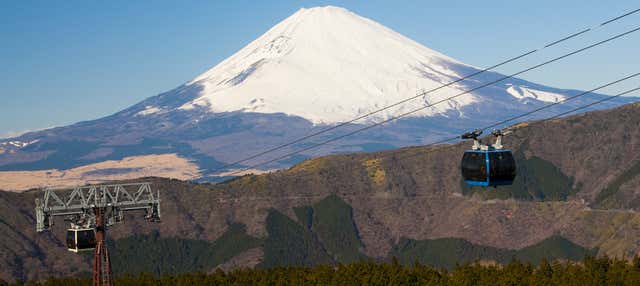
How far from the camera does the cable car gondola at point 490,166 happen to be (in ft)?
231

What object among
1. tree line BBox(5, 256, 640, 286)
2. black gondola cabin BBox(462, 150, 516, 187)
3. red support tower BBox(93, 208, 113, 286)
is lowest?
tree line BBox(5, 256, 640, 286)

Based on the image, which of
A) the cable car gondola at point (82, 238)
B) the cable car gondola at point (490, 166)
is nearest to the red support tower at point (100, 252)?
the cable car gondola at point (82, 238)

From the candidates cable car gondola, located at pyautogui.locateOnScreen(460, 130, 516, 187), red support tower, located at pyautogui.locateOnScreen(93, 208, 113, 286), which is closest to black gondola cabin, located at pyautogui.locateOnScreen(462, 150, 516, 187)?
cable car gondola, located at pyautogui.locateOnScreen(460, 130, 516, 187)

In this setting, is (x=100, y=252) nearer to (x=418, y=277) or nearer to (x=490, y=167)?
(x=490, y=167)

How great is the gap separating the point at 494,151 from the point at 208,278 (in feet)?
282

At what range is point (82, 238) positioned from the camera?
8338cm

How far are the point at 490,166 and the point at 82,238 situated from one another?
32397 millimetres

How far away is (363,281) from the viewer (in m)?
146

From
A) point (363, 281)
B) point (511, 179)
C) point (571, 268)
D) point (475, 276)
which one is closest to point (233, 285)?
point (363, 281)

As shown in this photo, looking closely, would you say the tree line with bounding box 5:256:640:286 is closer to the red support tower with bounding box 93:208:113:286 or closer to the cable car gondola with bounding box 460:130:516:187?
the red support tower with bounding box 93:208:113:286

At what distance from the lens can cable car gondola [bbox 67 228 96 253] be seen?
8325 cm

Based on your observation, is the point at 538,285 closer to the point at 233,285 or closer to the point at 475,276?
the point at 475,276

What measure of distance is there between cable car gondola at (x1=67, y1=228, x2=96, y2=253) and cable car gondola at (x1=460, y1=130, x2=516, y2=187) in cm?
2998

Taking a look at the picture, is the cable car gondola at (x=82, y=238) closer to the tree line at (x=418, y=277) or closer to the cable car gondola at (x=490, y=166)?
the cable car gondola at (x=490, y=166)
